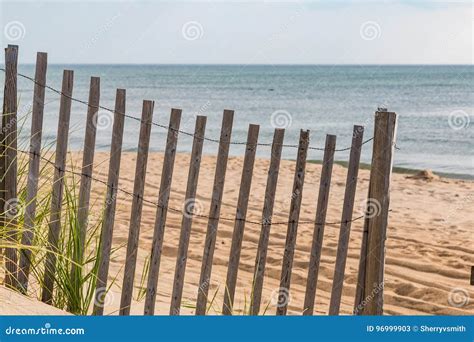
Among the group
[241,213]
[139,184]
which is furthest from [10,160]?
[241,213]

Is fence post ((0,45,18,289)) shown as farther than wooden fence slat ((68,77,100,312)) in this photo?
Yes

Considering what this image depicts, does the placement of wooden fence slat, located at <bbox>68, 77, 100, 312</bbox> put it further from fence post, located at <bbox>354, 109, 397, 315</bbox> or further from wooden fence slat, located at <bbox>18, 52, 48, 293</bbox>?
fence post, located at <bbox>354, 109, 397, 315</bbox>

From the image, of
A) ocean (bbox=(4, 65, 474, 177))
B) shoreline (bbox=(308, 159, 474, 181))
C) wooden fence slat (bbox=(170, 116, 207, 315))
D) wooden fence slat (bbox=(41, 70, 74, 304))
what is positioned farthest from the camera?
ocean (bbox=(4, 65, 474, 177))

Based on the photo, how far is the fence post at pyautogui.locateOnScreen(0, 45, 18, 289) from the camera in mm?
4633

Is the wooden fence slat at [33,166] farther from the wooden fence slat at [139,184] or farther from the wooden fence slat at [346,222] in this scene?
the wooden fence slat at [346,222]

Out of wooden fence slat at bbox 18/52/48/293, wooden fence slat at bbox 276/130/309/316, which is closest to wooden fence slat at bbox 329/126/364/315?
wooden fence slat at bbox 276/130/309/316

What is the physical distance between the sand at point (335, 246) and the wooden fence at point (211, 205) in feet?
1.17

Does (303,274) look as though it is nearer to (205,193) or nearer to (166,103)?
(205,193)

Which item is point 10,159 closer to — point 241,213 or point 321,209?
point 241,213

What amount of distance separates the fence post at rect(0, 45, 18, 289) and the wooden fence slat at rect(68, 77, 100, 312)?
1.32 ft

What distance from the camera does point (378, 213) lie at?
4352 mm

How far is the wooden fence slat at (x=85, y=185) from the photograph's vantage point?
4465 mm

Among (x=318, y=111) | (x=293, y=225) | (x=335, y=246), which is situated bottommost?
(x=335, y=246)

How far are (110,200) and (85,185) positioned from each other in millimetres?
215
